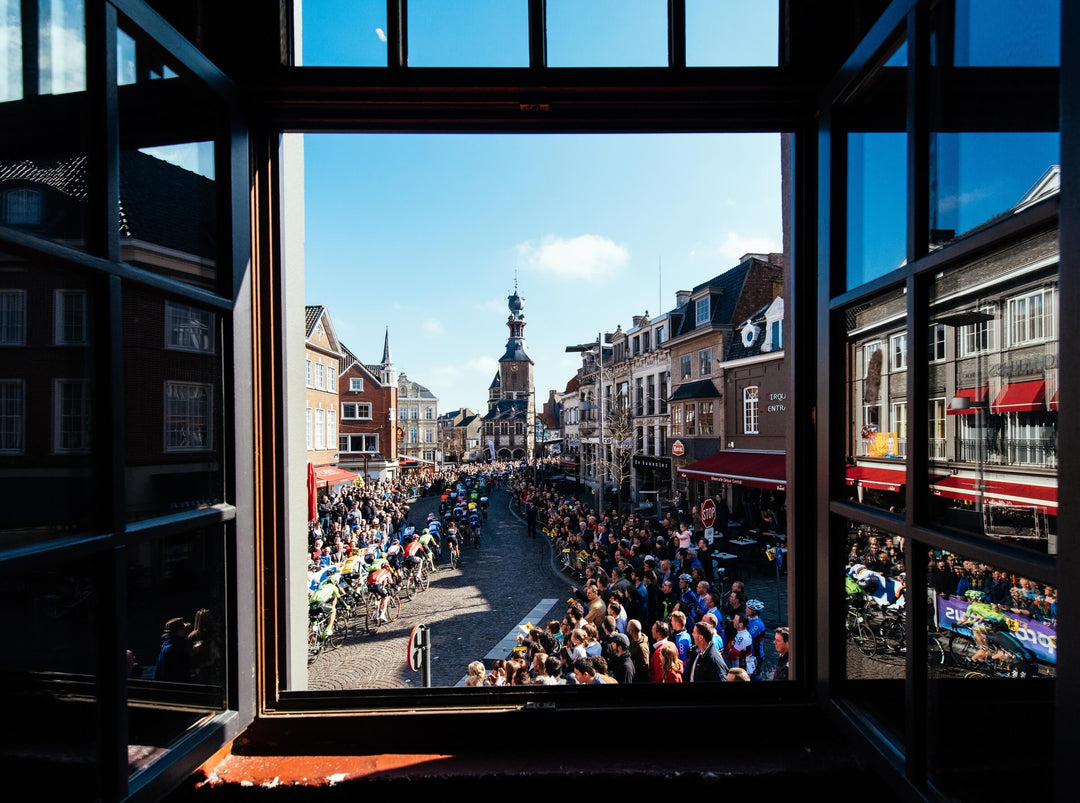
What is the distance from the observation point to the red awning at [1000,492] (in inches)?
33.7

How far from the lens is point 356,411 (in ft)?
103

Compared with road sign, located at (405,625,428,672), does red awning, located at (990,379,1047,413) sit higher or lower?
higher

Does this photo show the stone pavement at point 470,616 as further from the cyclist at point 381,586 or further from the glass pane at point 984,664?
the glass pane at point 984,664

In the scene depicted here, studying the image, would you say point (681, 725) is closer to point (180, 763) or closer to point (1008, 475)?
point (1008, 475)

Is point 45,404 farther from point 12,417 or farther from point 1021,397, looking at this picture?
point 1021,397

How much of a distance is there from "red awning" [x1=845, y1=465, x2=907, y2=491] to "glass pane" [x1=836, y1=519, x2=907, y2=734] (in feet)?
0.39

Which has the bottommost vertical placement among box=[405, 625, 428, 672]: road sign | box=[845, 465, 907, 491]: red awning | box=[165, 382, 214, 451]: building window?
box=[405, 625, 428, 672]: road sign

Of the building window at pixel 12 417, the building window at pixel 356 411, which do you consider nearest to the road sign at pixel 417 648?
the building window at pixel 12 417

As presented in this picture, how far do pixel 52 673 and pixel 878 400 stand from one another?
6.61 feet

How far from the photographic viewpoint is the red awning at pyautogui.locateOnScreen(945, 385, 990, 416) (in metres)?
1.04

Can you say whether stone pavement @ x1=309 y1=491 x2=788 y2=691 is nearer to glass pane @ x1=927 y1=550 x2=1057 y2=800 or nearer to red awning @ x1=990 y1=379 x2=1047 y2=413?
glass pane @ x1=927 y1=550 x2=1057 y2=800

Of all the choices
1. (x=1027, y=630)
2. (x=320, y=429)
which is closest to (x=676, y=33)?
(x=1027, y=630)

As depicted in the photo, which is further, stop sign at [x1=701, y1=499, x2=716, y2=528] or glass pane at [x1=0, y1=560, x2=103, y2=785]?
stop sign at [x1=701, y1=499, x2=716, y2=528]

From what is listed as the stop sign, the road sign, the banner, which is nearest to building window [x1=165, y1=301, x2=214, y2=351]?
the banner
